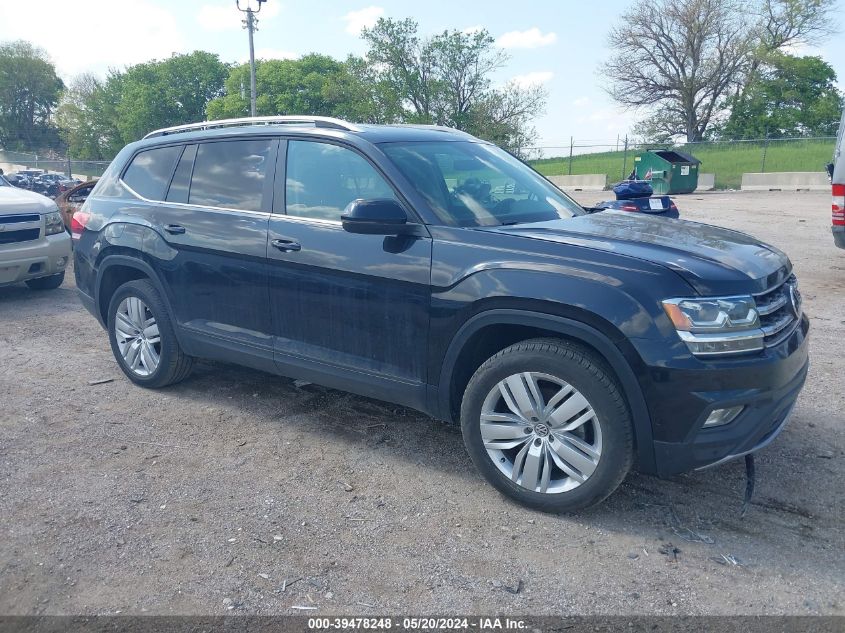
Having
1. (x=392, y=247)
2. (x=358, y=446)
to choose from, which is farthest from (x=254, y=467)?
(x=392, y=247)

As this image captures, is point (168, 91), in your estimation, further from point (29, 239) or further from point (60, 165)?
point (29, 239)

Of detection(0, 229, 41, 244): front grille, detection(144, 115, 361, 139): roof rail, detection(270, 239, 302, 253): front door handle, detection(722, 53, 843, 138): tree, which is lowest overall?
detection(0, 229, 41, 244): front grille

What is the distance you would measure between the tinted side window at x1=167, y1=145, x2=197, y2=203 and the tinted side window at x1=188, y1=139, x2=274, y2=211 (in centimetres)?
5

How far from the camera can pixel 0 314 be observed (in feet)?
26.2

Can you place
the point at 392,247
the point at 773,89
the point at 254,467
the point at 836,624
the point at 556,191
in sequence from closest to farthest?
the point at 836,624 < the point at 392,247 < the point at 254,467 < the point at 556,191 < the point at 773,89

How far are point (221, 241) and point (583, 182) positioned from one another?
29482 millimetres

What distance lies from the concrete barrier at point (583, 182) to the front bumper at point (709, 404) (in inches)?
1135

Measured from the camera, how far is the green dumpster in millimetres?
24828

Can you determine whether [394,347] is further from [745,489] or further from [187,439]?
[745,489]

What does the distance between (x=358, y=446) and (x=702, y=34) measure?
49551 mm

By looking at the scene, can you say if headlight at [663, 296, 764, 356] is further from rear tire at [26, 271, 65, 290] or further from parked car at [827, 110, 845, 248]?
rear tire at [26, 271, 65, 290]

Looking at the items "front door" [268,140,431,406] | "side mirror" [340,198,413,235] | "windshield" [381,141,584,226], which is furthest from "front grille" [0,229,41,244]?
"side mirror" [340,198,413,235]

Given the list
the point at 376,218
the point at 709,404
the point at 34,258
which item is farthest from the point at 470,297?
the point at 34,258

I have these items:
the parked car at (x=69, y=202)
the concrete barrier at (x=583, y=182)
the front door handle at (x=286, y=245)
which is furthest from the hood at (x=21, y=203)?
the concrete barrier at (x=583, y=182)
